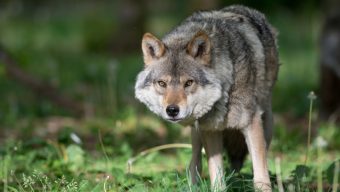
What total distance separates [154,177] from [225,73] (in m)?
1.02

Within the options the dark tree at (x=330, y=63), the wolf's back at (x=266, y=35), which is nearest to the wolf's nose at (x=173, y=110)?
the wolf's back at (x=266, y=35)

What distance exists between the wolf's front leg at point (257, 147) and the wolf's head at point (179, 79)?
0.52 m

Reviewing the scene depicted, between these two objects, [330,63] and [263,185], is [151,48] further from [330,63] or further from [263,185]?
[330,63]

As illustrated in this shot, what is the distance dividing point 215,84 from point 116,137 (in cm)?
277

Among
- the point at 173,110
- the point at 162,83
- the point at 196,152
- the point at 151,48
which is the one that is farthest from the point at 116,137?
the point at 173,110

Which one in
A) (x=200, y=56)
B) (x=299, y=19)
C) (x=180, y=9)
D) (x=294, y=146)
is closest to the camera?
(x=200, y=56)

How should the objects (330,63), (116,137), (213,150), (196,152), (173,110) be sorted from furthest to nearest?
(330,63) < (116,137) < (196,152) < (213,150) < (173,110)

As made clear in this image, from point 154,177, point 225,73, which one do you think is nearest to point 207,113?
point 225,73

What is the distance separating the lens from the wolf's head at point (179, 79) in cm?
519

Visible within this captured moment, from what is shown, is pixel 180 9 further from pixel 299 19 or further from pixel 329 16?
pixel 329 16

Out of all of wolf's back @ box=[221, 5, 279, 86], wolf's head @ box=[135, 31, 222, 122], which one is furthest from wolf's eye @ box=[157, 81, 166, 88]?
wolf's back @ box=[221, 5, 279, 86]

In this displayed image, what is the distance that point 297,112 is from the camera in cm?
988

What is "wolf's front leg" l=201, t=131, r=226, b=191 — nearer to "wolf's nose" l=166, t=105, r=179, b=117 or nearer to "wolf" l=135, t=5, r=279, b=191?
"wolf" l=135, t=5, r=279, b=191

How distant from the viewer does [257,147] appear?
5.66m
